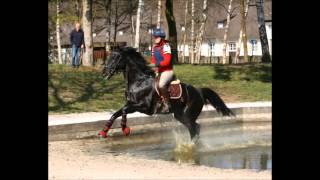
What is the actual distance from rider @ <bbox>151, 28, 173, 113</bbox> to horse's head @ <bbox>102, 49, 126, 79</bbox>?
2.06ft

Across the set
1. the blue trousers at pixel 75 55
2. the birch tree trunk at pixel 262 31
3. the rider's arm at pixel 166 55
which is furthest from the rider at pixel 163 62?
the birch tree trunk at pixel 262 31

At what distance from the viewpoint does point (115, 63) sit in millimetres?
11922

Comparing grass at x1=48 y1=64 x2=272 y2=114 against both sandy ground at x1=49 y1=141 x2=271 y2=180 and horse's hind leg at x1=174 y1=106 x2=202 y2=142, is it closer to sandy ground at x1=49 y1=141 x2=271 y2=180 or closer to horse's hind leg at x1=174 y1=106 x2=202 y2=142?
sandy ground at x1=49 y1=141 x2=271 y2=180

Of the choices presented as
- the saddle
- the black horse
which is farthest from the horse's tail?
the saddle

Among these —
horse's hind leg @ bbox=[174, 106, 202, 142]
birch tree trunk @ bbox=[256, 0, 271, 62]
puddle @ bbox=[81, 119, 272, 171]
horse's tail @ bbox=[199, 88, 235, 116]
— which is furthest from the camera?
birch tree trunk @ bbox=[256, 0, 271, 62]

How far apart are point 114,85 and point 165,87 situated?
1010cm

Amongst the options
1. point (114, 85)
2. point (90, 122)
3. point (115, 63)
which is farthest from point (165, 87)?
point (114, 85)

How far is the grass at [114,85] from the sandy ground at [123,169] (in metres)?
6.15

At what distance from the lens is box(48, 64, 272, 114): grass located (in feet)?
63.7
